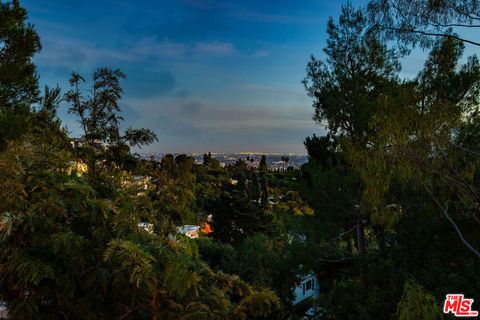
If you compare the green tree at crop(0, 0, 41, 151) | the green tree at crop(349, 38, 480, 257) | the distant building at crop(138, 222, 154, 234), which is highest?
the green tree at crop(0, 0, 41, 151)

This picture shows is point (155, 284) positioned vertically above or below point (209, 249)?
above

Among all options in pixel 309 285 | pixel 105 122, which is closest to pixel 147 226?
pixel 105 122

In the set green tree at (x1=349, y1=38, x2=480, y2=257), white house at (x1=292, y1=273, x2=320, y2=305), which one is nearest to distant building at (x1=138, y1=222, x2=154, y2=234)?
green tree at (x1=349, y1=38, x2=480, y2=257)

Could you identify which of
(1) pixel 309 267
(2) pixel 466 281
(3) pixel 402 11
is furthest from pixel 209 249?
(3) pixel 402 11

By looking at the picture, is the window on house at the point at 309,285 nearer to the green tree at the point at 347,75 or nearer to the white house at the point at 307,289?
the white house at the point at 307,289

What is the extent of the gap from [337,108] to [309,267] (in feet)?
19.3

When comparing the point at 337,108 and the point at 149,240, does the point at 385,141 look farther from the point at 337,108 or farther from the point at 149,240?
the point at 337,108

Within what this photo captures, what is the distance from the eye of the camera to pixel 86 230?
3775 millimetres

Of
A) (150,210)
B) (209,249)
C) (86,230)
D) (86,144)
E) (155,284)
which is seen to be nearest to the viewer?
(155,284)

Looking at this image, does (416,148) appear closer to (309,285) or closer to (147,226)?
(147,226)

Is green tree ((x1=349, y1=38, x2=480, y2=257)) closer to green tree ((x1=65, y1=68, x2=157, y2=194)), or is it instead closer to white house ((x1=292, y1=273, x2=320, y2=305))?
green tree ((x1=65, y1=68, x2=157, y2=194))
